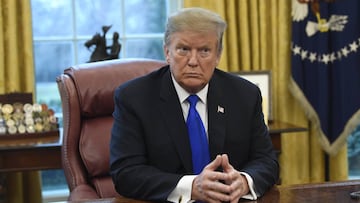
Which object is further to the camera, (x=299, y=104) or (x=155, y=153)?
(x=299, y=104)

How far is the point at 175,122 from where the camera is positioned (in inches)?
66.0

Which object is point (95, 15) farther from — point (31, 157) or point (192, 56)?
point (192, 56)

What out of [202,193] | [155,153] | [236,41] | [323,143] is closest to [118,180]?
[155,153]

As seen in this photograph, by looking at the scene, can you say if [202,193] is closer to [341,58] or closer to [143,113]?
[143,113]

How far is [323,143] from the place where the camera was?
336 cm

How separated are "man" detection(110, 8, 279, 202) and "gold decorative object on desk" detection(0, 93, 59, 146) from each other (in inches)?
42.0

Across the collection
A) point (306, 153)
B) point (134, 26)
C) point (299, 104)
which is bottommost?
point (306, 153)

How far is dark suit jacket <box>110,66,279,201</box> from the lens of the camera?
1599 millimetres

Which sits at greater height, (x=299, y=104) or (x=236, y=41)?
(x=236, y=41)

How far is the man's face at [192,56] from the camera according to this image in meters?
1.64

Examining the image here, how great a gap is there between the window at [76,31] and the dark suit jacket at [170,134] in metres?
1.69

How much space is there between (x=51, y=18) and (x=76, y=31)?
174 millimetres

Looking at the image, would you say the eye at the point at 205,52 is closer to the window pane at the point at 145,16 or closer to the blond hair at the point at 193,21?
the blond hair at the point at 193,21

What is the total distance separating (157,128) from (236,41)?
1.72 m
